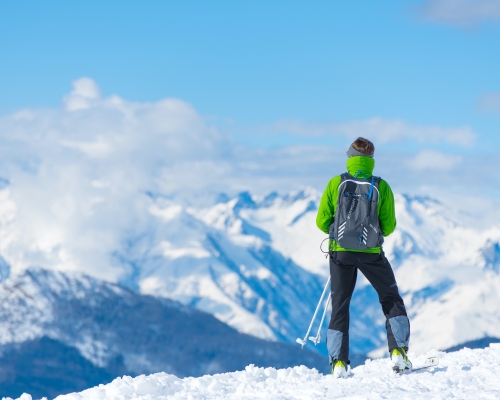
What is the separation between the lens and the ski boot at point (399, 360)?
16422 mm

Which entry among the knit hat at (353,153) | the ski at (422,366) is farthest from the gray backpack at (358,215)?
the ski at (422,366)

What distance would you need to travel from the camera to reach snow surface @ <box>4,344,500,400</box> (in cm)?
1436

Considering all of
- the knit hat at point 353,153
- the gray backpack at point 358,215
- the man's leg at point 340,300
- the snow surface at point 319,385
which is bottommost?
the snow surface at point 319,385

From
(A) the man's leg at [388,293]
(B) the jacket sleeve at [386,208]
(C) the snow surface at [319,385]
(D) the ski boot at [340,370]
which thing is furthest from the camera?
(D) the ski boot at [340,370]

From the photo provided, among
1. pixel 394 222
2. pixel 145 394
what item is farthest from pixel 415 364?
pixel 145 394

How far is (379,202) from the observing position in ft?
52.6

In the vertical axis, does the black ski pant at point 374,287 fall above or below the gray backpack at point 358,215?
below

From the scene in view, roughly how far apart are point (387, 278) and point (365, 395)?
10.4 feet

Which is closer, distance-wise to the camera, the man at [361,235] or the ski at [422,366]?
the man at [361,235]

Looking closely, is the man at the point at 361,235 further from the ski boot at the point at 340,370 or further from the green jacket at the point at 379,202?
the ski boot at the point at 340,370

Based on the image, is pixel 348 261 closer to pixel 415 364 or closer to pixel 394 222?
pixel 394 222

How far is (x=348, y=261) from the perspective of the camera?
53.3 feet

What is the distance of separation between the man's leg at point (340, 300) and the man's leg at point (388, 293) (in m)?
0.29

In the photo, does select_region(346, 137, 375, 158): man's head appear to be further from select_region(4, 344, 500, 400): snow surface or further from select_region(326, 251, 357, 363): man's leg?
select_region(4, 344, 500, 400): snow surface
